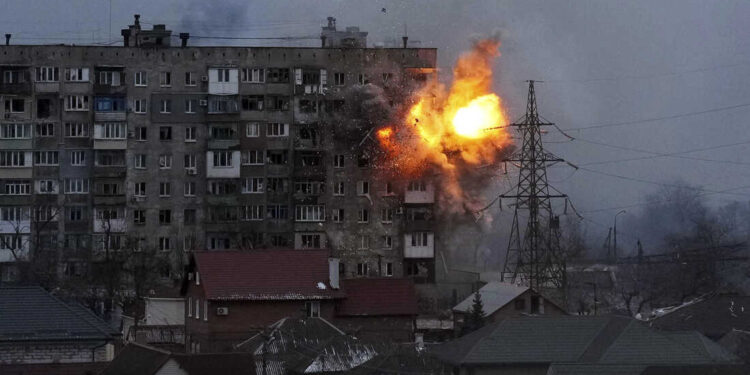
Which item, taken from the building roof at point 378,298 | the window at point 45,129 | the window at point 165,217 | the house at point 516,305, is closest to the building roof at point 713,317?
the house at point 516,305

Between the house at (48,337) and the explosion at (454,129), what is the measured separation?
4452 centimetres

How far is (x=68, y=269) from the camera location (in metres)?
96.9

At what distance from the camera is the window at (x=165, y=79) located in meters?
97.6

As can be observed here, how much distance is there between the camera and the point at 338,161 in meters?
98.9

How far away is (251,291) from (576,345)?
17.6m

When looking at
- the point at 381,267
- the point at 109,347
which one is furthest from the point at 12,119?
the point at 109,347

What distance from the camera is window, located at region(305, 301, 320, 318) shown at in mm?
72312

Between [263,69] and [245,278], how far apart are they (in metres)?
27.7

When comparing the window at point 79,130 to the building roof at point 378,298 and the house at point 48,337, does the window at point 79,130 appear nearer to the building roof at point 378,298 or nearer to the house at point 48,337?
the building roof at point 378,298

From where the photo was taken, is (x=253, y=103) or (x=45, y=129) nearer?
(x=45, y=129)

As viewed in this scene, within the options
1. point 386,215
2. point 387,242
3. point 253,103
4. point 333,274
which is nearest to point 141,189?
point 253,103

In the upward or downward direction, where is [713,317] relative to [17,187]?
downward

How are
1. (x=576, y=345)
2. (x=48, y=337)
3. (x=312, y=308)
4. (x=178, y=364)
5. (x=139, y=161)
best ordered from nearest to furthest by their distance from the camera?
(x=178, y=364) → (x=48, y=337) → (x=576, y=345) → (x=312, y=308) → (x=139, y=161)

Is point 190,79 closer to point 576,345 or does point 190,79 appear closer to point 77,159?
point 77,159
